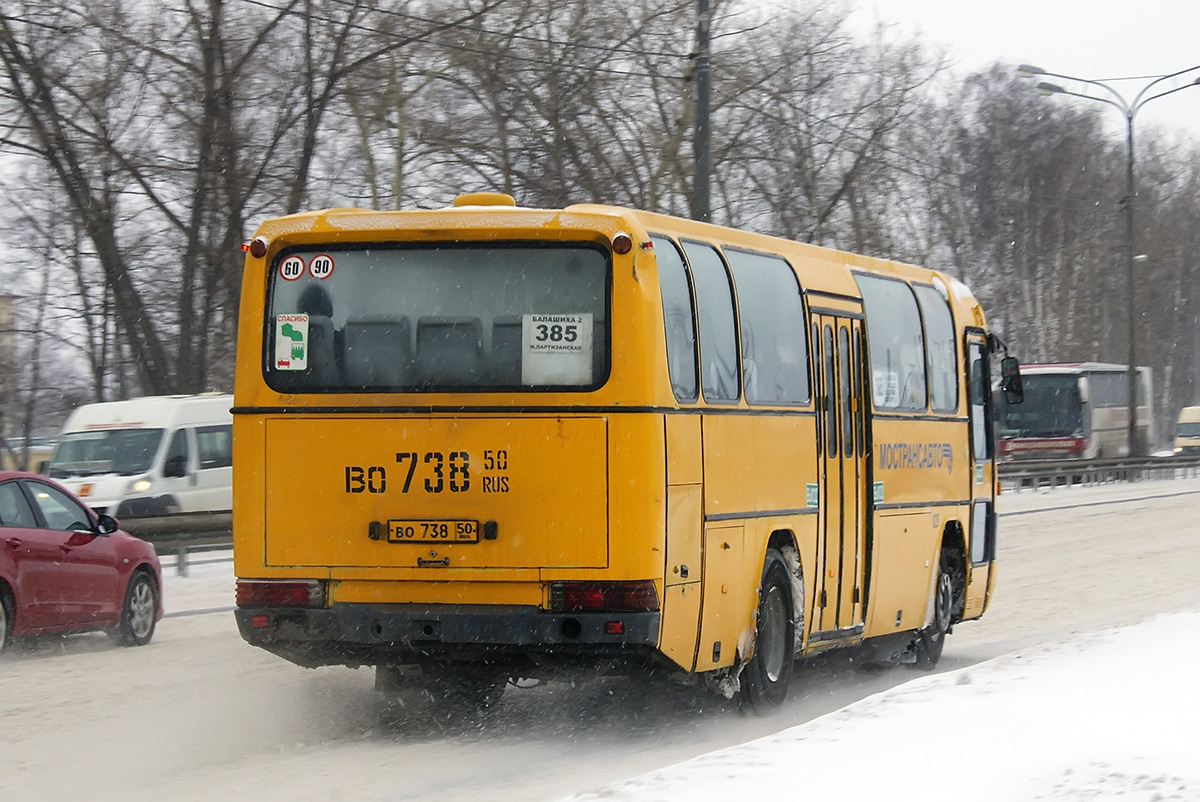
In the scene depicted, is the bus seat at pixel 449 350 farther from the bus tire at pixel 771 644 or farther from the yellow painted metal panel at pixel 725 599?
the bus tire at pixel 771 644

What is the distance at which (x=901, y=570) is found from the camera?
12922mm

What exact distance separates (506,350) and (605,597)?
136cm

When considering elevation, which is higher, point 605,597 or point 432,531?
point 432,531

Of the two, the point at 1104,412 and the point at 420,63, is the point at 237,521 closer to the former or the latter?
the point at 420,63

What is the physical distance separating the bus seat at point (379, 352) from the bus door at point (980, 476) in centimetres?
683

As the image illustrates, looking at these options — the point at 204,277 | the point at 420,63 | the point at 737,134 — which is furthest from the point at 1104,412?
the point at 204,277

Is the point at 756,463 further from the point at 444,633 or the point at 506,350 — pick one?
the point at 444,633

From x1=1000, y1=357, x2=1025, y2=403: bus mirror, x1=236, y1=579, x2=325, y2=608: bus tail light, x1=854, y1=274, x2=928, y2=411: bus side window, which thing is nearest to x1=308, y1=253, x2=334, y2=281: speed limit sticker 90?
x1=236, y1=579, x2=325, y2=608: bus tail light

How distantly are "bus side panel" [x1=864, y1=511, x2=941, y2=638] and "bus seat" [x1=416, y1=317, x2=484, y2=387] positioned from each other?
14.2ft

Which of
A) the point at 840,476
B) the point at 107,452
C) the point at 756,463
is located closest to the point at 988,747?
the point at 756,463

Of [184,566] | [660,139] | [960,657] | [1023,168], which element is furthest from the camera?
[1023,168]

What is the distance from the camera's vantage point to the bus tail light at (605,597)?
8.67m

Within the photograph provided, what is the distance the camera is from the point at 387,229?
920 cm

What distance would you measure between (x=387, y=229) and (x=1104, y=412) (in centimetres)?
5189
